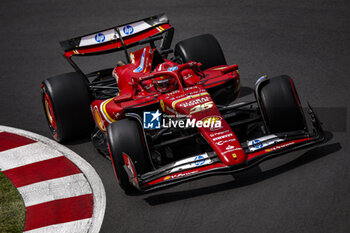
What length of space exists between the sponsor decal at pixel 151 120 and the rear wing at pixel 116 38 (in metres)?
2.06

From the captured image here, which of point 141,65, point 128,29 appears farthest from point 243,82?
point 141,65

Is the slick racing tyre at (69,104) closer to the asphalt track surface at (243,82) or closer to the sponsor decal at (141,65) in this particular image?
the asphalt track surface at (243,82)

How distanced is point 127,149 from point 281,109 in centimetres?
198

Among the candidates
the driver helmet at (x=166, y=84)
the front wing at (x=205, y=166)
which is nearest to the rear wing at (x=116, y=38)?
the driver helmet at (x=166, y=84)

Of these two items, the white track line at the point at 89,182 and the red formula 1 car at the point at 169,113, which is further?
the red formula 1 car at the point at 169,113

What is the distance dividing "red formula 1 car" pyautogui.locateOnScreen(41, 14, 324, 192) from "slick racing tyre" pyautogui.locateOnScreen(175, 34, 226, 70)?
16 mm

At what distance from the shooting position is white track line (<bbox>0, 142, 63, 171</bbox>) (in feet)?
26.3

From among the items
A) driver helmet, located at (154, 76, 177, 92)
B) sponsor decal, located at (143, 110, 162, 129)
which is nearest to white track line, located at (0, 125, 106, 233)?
sponsor decal, located at (143, 110, 162, 129)

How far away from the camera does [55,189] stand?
7.21 m

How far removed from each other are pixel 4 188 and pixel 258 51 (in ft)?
18.8

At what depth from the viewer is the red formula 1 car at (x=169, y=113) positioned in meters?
6.48

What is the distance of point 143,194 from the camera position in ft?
22.4

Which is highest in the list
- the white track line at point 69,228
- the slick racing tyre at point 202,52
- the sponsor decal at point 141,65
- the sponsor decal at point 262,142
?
the sponsor decal at point 141,65

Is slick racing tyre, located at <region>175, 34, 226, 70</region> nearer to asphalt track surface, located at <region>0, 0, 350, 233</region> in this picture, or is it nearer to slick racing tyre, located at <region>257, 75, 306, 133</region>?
asphalt track surface, located at <region>0, 0, 350, 233</region>
